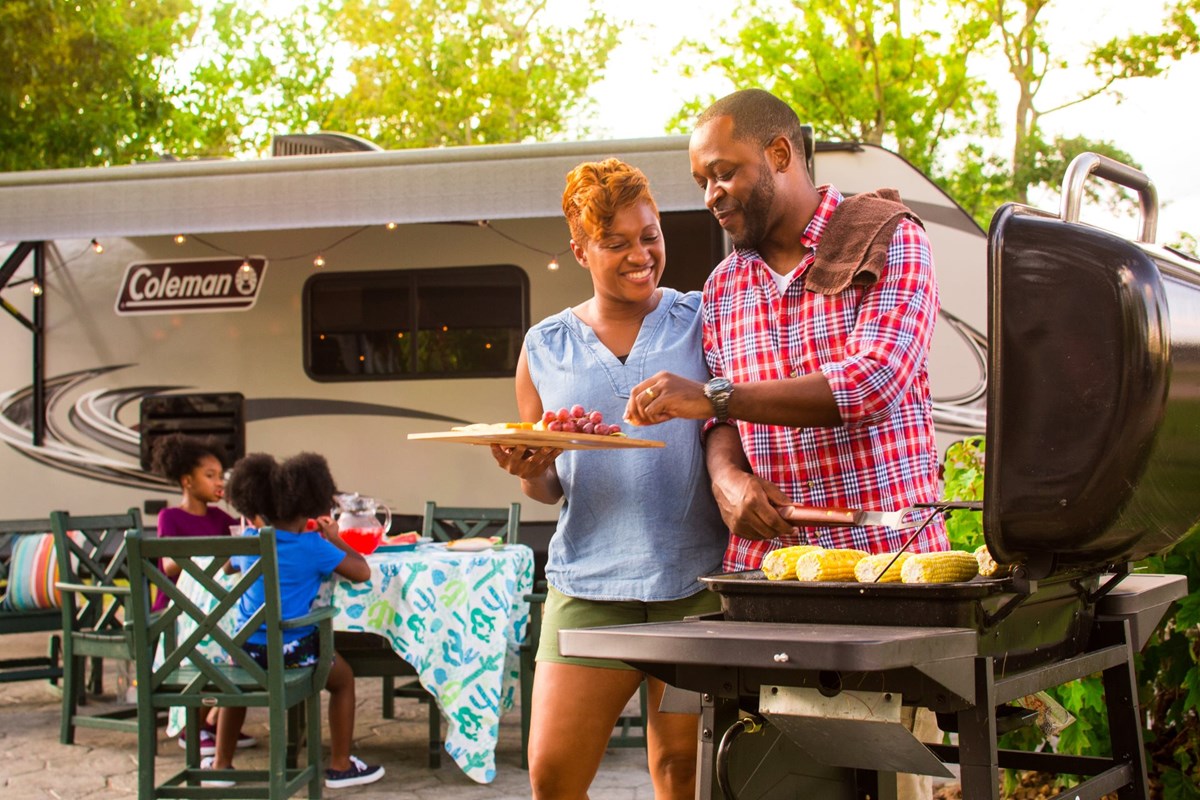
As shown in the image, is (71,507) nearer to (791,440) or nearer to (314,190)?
(314,190)

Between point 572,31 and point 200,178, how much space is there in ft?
61.7

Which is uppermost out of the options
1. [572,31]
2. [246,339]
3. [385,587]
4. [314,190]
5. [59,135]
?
[572,31]

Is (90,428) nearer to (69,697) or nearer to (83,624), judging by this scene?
(83,624)

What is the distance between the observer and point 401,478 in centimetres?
889

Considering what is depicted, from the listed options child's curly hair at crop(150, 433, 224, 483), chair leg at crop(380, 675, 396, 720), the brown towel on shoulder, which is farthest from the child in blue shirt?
the brown towel on shoulder

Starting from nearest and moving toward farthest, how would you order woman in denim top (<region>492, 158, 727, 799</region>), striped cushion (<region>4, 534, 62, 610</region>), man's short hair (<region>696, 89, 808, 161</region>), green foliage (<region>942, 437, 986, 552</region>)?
man's short hair (<region>696, 89, 808, 161</region>) < woman in denim top (<region>492, 158, 727, 799</region>) < green foliage (<region>942, 437, 986, 552</region>) < striped cushion (<region>4, 534, 62, 610</region>)

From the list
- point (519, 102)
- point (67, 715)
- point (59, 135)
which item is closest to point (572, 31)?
point (519, 102)

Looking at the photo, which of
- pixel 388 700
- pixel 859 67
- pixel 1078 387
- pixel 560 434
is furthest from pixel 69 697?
pixel 859 67

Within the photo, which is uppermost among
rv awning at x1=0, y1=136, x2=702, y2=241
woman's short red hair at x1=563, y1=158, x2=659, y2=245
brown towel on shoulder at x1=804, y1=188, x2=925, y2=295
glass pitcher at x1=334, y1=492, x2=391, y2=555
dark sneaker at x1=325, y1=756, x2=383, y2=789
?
rv awning at x1=0, y1=136, x2=702, y2=241

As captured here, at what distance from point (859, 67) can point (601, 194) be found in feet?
62.3

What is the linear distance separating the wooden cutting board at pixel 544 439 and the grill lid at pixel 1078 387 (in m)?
0.81

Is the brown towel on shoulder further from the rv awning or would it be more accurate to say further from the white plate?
the rv awning

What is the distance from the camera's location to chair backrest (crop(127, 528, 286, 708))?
4.37 meters

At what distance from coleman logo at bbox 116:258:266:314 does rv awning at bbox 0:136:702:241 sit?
111cm
